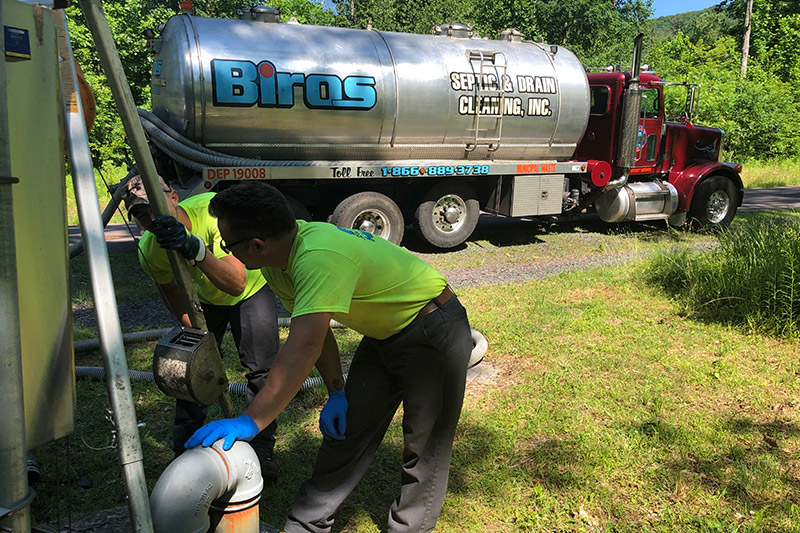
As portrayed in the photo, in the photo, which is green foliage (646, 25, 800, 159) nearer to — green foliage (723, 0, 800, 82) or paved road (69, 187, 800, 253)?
paved road (69, 187, 800, 253)

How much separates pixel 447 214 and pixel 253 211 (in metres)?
7.40

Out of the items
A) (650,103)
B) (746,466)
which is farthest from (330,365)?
(650,103)

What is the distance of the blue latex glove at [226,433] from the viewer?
7.12 ft

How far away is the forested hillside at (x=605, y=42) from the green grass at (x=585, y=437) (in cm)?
1487

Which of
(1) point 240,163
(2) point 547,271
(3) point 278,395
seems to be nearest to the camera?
(3) point 278,395

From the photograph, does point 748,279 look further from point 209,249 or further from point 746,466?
point 209,249

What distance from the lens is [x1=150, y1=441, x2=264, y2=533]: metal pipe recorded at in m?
1.99

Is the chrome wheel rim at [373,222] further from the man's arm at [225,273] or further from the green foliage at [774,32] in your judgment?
the green foliage at [774,32]

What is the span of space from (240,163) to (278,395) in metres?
5.96

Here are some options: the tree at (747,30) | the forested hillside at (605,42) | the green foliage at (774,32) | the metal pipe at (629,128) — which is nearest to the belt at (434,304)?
the metal pipe at (629,128)

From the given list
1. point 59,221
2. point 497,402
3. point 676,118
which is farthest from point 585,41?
point 59,221

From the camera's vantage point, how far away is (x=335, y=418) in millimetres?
2922

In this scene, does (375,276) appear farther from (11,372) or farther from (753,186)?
(753,186)

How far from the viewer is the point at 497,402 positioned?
14.9 ft
